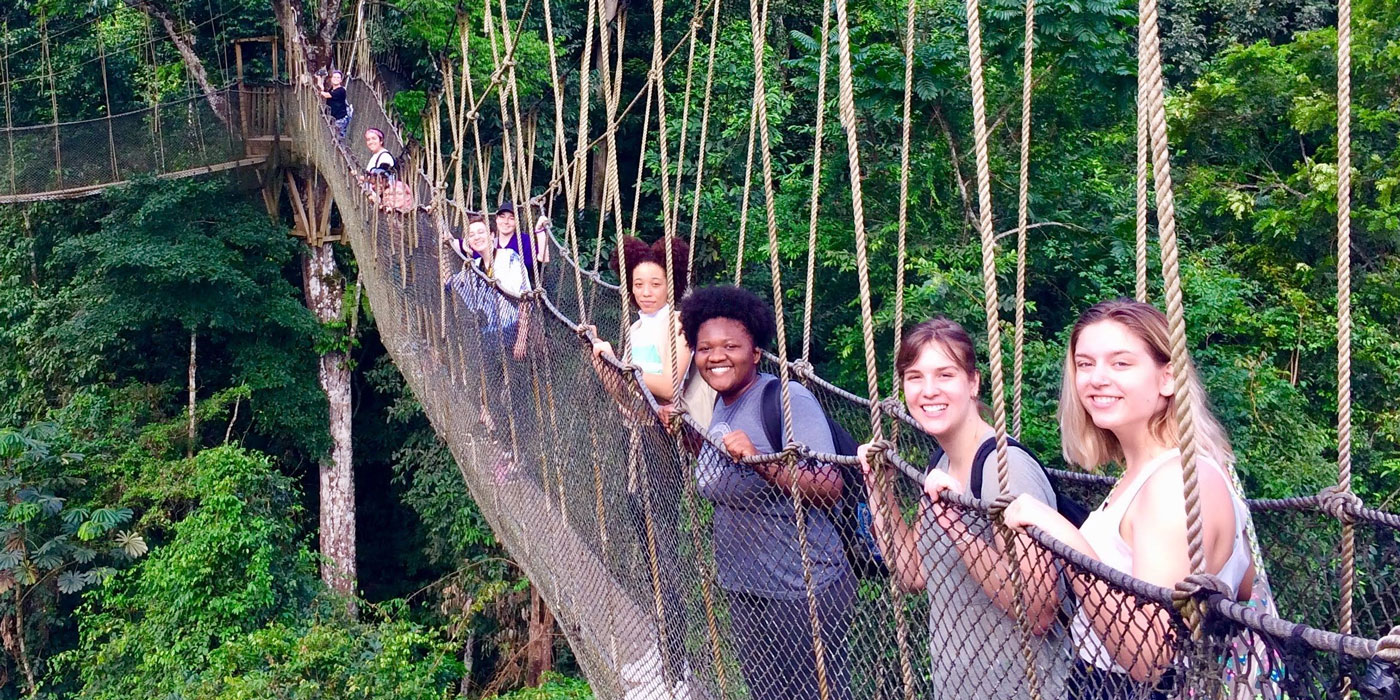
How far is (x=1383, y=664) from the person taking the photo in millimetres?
691

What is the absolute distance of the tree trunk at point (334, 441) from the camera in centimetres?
831

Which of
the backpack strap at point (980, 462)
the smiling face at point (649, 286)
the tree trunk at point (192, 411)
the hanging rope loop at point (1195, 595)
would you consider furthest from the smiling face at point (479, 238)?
the tree trunk at point (192, 411)

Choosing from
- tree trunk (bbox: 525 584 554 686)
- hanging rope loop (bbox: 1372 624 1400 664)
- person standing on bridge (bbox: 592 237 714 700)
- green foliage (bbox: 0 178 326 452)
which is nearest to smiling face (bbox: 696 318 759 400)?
person standing on bridge (bbox: 592 237 714 700)

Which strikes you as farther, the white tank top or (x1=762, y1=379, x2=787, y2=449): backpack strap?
(x1=762, y1=379, x2=787, y2=449): backpack strap

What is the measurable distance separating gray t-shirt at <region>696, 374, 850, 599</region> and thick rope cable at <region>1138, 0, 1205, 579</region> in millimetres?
589

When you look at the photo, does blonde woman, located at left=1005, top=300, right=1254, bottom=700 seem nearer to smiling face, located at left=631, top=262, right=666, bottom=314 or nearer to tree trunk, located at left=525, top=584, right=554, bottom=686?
smiling face, located at left=631, top=262, right=666, bottom=314

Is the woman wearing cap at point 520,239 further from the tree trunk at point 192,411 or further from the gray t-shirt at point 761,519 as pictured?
the tree trunk at point 192,411

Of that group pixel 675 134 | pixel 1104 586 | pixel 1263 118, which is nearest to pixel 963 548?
pixel 1104 586

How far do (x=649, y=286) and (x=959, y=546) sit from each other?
1.22m

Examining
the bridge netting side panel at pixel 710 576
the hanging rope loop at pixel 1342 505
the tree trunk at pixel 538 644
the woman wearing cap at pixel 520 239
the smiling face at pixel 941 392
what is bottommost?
the tree trunk at pixel 538 644

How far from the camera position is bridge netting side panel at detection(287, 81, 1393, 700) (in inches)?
34.0

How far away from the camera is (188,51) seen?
802cm

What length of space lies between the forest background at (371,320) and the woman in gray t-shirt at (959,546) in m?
2.40

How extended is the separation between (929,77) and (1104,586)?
13.4 feet
